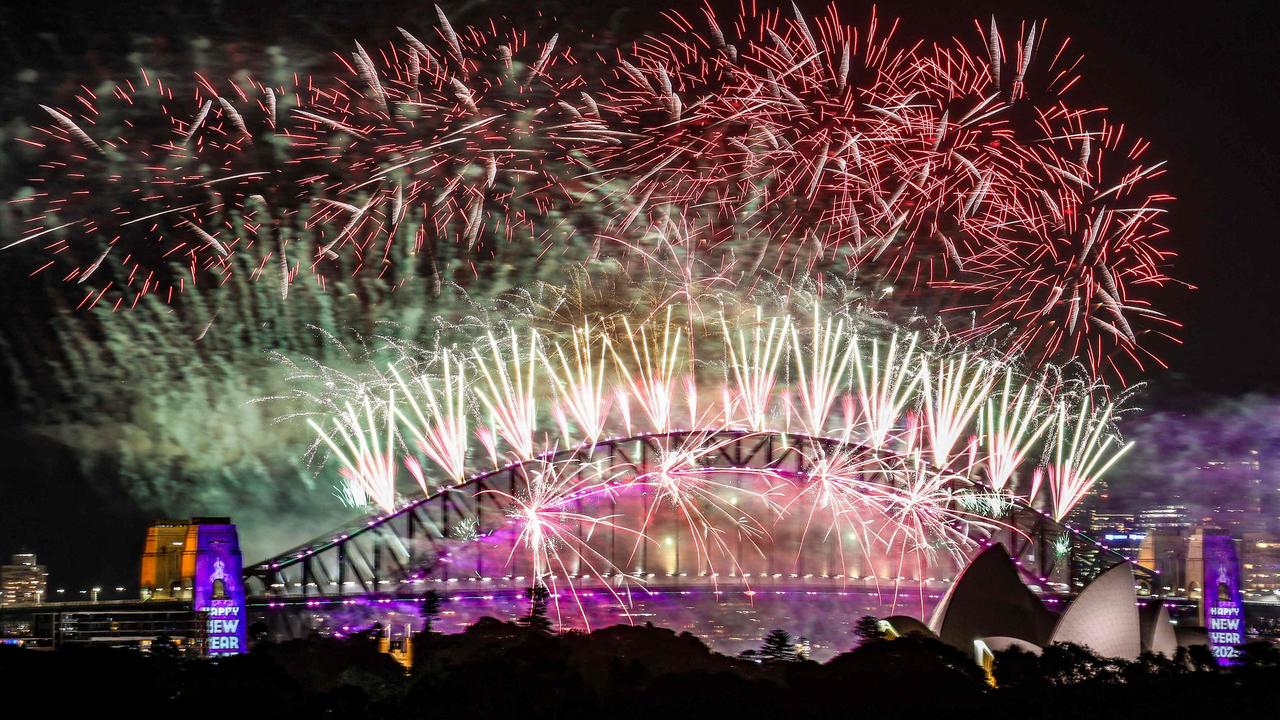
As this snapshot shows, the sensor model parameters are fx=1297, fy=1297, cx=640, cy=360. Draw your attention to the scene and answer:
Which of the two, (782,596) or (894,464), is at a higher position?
(894,464)

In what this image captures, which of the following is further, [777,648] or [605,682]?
[777,648]


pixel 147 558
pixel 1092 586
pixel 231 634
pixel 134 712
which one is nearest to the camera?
pixel 134 712

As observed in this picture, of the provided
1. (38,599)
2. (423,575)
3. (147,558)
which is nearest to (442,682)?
(423,575)

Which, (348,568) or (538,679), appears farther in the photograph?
(348,568)

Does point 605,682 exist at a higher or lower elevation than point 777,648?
lower

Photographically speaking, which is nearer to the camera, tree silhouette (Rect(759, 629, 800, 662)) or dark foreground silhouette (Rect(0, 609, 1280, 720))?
dark foreground silhouette (Rect(0, 609, 1280, 720))

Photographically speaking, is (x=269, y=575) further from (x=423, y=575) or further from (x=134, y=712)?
(x=134, y=712)

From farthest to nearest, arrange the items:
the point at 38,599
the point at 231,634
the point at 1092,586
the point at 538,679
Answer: the point at 38,599
the point at 231,634
the point at 1092,586
the point at 538,679
